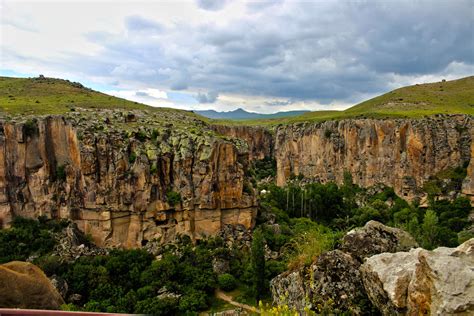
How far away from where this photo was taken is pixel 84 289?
37562 mm

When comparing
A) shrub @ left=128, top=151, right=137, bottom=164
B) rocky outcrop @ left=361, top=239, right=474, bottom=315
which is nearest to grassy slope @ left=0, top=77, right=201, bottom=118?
shrub @ left=128, top=151, right=137, bottom=164

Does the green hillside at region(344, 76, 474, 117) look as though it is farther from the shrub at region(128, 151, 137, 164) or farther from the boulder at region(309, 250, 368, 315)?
the boulder at region(309, 250, 368, 315)

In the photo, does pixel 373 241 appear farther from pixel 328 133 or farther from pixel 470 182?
pixel 328 133

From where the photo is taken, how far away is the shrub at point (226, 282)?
3950 cm

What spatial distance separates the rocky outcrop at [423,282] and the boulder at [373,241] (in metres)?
1.28

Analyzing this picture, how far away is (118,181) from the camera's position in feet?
159

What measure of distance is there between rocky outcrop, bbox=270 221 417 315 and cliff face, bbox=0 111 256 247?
128ft

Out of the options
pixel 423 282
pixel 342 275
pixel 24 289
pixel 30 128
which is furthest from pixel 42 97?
pixel 423 282

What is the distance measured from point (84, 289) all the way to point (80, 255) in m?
6.50

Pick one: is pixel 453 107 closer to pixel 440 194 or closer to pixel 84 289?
pixel 440 194

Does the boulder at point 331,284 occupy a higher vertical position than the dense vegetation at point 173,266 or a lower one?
higher

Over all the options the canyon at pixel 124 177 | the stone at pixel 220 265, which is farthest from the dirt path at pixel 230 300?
the canyon at pixel 124 177

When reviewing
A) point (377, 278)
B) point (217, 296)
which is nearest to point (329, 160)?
point (217, 296)

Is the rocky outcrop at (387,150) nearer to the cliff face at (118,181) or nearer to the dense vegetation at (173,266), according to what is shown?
the dense vegetation at (173,266)
